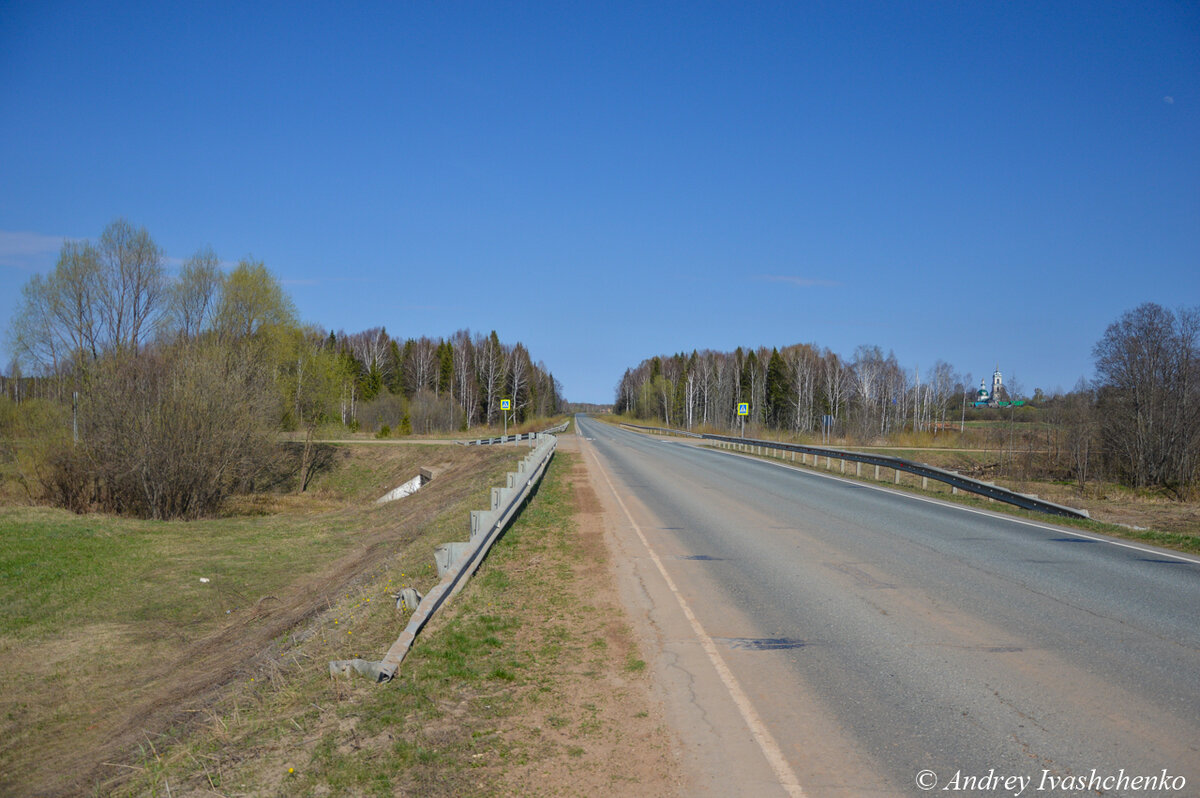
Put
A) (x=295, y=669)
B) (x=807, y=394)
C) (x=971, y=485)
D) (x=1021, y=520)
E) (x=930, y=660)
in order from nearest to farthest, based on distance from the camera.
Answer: (x=930, y=660) < (x=295, y=669) < (x=1021, y=520) < (x=971, y=485) < (x=807, y=394)

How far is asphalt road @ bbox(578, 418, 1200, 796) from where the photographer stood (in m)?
4.32

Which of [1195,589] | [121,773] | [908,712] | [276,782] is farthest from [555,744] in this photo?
[1195,589]

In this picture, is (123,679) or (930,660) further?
(123,679)

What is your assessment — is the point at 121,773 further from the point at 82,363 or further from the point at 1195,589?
the point at 82,363

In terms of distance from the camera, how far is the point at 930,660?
623cm

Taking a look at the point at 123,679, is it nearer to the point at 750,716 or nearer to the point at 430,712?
the point at 430,712

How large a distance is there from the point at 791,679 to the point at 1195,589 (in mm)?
6084

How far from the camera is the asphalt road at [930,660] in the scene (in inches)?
170

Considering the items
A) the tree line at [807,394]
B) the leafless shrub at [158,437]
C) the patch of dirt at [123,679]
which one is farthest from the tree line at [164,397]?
the tree line at [807,394]

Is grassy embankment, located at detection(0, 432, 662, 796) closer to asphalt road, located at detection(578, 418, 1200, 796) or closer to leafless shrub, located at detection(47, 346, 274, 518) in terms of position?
asphalt road, located at detection(578, 418, 1200, 796)

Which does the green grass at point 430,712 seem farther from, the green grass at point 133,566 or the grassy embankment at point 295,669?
the green grass at point 133,566

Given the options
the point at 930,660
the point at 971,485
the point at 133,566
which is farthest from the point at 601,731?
the point at 971,485

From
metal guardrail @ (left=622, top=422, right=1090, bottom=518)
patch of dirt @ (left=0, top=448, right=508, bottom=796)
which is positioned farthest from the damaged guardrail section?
metal guardrail @ (left=622, top=422, right=1090, bottom=518)

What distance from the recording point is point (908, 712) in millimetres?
5129
